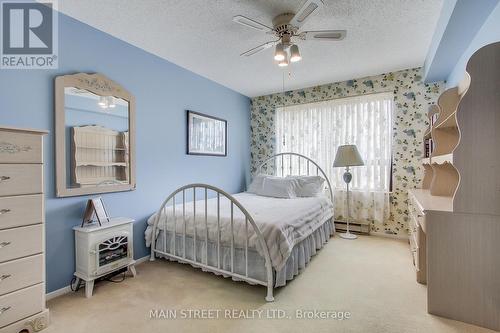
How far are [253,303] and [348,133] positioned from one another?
291cm

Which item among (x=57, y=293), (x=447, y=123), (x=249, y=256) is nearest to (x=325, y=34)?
(x=447, y=123)

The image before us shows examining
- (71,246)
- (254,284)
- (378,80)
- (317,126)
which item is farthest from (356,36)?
(71,246)

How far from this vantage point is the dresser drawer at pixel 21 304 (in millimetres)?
1470

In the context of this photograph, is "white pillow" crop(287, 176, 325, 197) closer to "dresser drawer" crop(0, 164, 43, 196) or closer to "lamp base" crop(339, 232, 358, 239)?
"lamp base" crop(339, 232, 358, 239)

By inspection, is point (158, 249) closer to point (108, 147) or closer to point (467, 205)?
point (108, 147)

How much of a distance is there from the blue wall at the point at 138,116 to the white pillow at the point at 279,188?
2.39 ft

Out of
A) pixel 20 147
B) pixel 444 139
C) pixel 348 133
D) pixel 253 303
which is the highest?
pixel 348 133

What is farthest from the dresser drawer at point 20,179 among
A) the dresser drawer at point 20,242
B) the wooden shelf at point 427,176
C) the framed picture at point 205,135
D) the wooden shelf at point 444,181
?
the wooden shelf at point 427,176

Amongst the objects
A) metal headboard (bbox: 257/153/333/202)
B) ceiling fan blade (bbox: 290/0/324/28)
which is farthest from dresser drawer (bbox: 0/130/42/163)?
metal headboard (bbox: 257/153/333/202)

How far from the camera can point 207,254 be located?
7.75 feet

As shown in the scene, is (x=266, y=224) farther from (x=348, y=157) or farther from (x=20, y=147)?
(x=348, y=157)

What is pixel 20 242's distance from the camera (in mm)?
1542

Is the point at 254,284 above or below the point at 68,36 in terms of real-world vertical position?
below

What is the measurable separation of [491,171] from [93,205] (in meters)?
2.99
